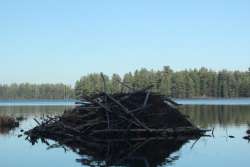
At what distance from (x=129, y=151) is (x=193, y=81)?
16078 cm

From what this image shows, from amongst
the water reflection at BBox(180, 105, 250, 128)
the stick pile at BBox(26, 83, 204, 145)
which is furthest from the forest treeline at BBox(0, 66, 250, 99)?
the stick pile at BBox(26, 83, 204, 145)

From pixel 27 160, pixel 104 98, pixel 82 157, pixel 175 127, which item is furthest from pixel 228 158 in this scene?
pixel 104 98

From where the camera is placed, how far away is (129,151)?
76.1 ft

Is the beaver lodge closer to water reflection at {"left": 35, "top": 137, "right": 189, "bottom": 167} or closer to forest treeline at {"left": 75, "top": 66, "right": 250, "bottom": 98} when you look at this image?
water reflection at {"left": 35, "top": 137, "right": 189, "bottom": 167}

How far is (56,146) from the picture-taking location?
26094mm

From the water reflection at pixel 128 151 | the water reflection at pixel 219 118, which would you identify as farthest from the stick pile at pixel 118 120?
the water reflection at pixel 219 118

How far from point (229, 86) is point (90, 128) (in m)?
160

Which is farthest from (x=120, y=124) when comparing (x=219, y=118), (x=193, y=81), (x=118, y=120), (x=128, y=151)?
(x=193, y=81)

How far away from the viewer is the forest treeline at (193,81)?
582ft

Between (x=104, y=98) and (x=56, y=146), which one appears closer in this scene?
(x=56, y=146)

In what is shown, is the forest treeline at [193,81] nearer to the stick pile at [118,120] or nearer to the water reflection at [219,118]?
the water reflection at [219,118]

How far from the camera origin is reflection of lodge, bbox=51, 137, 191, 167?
1962cm

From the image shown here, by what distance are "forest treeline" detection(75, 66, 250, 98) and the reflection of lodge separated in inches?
5740

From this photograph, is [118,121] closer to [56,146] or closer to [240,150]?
[56,146]
